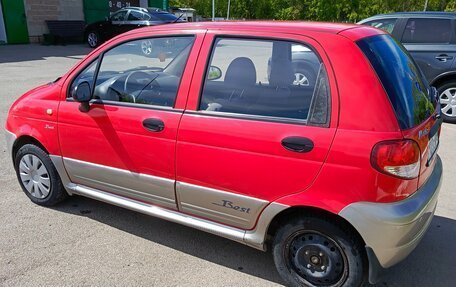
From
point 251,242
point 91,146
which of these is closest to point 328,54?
point 251,242

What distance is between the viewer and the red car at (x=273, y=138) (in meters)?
2.33

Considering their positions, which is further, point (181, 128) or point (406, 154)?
point (181, 128)

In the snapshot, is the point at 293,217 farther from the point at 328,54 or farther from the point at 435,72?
the point at 435,72

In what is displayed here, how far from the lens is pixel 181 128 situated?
2.81 meters

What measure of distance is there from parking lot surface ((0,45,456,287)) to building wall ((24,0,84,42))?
17.6 m

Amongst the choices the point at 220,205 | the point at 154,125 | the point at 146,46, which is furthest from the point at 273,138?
the point at 146,46

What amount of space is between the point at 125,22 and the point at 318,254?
17.1m

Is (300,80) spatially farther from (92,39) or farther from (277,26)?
(92,39)

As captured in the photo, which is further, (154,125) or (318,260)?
(154,125)

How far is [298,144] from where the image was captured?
242 cm

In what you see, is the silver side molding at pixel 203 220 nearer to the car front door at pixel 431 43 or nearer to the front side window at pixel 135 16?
the car front door at pixel 431 43

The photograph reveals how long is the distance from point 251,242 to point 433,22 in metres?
6.13

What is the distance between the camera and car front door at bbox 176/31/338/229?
244 centimetres

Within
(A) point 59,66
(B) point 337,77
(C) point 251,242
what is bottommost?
(A) point 59,66
